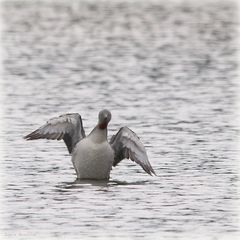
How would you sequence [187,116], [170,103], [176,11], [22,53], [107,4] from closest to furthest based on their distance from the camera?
[187,116] → [170,103] → [22,53] → [176,11] → [107,4]

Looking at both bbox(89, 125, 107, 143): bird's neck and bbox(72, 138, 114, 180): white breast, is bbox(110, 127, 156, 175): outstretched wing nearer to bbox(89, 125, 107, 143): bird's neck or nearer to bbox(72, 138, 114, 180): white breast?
bbox(72, 138, 114, 180): white breast

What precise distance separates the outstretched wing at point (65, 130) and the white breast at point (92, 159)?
380 millimetres

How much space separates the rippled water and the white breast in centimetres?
19

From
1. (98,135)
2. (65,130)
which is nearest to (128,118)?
(65,130)

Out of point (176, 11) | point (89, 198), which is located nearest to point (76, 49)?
point (176, 11)

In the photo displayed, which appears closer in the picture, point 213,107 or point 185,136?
point 185,136

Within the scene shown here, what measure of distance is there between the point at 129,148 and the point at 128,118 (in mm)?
5282

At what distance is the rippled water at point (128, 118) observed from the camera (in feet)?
49.7

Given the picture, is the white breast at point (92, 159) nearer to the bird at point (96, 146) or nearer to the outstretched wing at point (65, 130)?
the bird at point (96, 146)

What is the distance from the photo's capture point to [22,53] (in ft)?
116

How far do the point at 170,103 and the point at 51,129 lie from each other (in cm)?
752

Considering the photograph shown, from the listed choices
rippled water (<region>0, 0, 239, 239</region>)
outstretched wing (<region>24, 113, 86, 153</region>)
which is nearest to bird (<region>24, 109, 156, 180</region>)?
outstretched wing (<region>24, 113, 86, 153</region>)

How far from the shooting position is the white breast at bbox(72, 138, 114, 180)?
17719 mm

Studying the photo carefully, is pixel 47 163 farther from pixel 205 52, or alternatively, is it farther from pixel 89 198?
pixel 205 52
